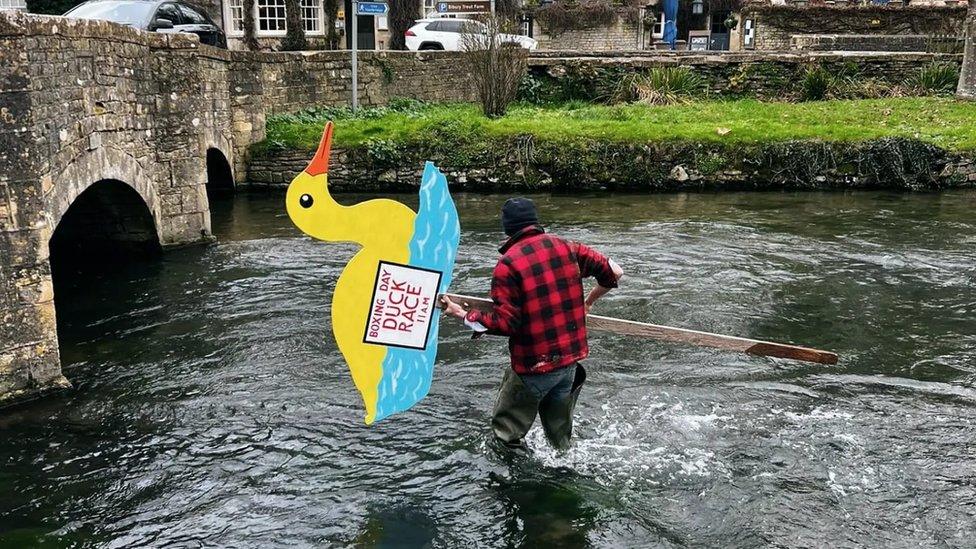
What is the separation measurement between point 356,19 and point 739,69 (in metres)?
9.93

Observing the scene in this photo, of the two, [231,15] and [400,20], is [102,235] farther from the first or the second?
[400,20]

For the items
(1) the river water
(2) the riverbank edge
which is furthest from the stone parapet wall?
(1) the river water

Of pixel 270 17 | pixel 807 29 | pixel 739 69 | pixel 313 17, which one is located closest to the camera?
pixel 739 69

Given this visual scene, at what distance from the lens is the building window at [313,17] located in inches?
1275

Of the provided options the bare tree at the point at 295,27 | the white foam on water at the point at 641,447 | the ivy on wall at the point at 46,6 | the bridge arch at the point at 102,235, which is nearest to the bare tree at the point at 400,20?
the bare tree at the point at 295,27

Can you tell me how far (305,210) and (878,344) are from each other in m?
6.07

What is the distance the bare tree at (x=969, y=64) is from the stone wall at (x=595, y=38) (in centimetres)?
1603

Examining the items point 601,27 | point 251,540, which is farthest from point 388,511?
point 601,27

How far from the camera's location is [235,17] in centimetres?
3114

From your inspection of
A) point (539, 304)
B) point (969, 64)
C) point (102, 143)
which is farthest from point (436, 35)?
point (539, 304)

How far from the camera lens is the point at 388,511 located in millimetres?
5812

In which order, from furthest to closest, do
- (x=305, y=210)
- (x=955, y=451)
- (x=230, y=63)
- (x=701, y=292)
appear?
(x=230, y=63) < (x=701, y=292) < (x=955, y=451) < (x=305, y=210)

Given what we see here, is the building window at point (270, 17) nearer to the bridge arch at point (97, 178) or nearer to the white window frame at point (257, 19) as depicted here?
the white window frame at point (257, 19)

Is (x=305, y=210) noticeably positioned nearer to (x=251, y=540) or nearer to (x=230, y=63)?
(x=251, y=540)
